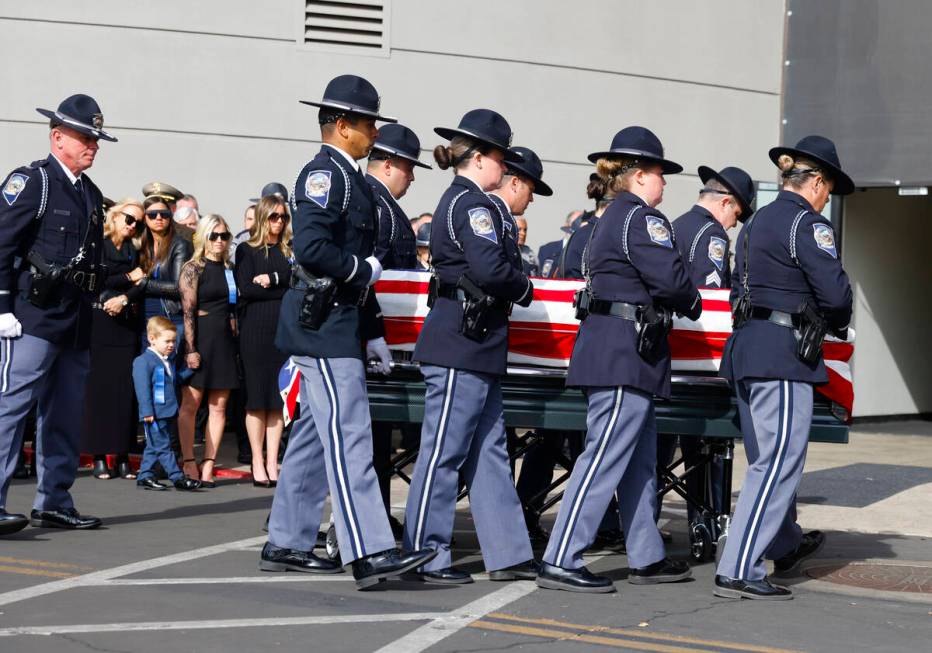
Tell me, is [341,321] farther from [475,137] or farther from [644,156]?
[644,156]

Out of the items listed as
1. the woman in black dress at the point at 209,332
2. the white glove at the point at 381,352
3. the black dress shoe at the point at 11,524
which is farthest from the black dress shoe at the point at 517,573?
the woman in black dress at the point at 209,332

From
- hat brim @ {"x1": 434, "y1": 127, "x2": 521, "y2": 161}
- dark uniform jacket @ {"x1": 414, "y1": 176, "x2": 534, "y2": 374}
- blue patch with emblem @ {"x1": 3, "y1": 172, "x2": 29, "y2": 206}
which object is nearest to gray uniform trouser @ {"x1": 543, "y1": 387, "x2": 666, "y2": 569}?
dark uniform jacket @ {"x1": 414, "y1": 176, "x2": 534, "y2": 374}

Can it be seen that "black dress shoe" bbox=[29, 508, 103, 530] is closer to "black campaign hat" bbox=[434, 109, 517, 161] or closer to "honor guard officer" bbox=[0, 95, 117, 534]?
"honor guard officer" bbox=[0, 95, 117, 534]

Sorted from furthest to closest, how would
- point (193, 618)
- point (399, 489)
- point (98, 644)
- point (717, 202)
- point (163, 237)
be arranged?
point (163, 237) < point (399, 489) < point (717, 202) < point (193, 618) < point (98, 644)

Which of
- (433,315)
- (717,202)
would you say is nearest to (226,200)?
(717,202)

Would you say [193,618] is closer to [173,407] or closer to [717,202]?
[717,202]

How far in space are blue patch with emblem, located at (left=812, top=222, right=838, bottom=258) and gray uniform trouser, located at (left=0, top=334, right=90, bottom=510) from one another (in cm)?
399

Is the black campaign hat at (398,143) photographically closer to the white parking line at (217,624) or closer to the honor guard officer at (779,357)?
the honor guard officer at (779,357)

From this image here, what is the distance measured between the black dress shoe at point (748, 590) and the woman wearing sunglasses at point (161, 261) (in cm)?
543

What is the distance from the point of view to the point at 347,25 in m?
14.9

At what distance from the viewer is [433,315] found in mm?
6820

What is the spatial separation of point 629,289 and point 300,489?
5.78 feet

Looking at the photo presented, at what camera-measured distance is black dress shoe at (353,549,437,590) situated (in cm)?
639

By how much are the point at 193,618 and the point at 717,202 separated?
408 cm
